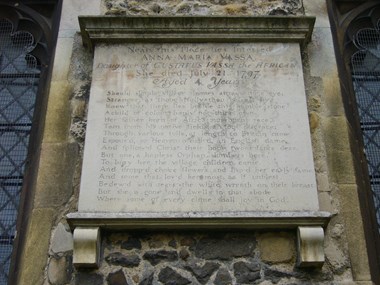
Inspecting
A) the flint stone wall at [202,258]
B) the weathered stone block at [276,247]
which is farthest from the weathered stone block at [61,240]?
the weathered stone block at [276,247]

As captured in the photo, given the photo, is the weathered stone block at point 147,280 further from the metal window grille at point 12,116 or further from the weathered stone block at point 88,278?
the metal window grille at point 12,116

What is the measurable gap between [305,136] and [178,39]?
1.52 meters

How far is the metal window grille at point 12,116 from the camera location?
523cm

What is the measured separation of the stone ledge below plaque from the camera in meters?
4.64

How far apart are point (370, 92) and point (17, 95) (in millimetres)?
3513

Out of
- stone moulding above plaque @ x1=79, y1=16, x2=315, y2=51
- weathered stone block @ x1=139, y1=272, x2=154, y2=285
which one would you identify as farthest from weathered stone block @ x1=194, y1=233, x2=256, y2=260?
stone moulding above plaque @ x1=79, y1=16, x2=315, y2=51

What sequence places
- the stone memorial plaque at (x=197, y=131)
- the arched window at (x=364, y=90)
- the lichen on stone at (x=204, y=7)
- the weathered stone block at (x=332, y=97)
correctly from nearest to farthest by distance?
the stone memorial plaque at (x=197, y=131) → the arched window at (x=364, y=90) → the weathered stone block at (x=332, y=97) → the lichen on stone at (x=204, y=7)

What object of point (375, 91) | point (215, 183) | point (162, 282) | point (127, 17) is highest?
point (127, 17)

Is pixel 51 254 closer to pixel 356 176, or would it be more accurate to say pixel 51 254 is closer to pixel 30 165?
pixel 30 165

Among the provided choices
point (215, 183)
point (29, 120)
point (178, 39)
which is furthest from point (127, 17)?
point (215, 183)

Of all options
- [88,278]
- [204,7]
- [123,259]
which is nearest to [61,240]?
[88,278]

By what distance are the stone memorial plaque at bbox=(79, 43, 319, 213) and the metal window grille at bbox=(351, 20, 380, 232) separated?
2.77 ft

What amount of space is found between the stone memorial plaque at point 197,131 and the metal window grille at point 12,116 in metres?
0.86

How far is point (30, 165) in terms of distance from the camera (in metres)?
5.41
